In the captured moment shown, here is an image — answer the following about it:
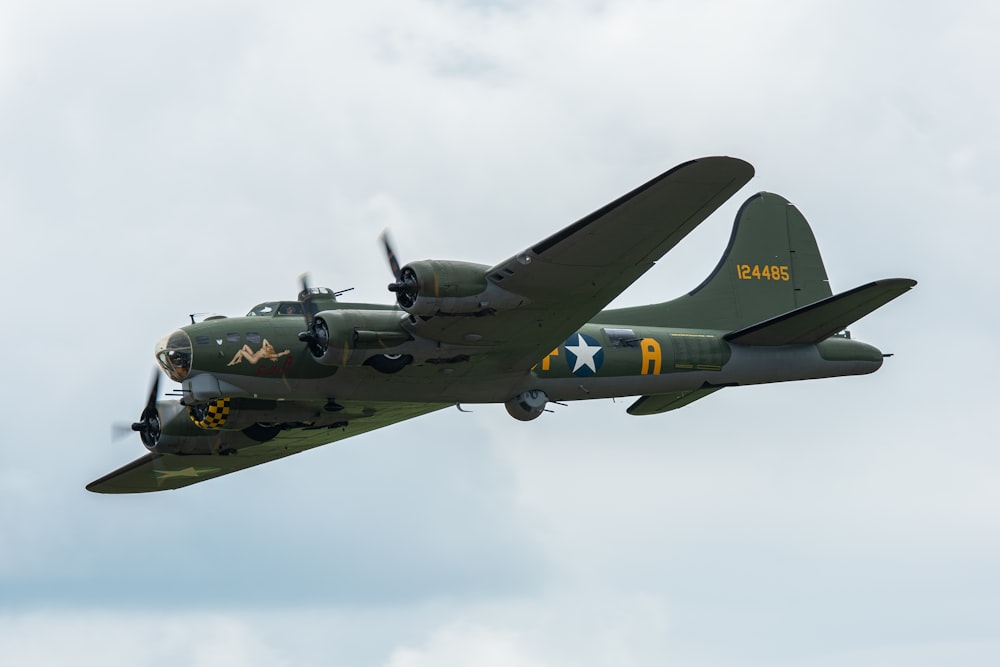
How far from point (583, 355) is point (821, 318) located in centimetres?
479

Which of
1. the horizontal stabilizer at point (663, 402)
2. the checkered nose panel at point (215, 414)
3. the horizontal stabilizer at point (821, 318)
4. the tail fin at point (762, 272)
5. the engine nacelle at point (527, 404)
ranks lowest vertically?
the engine nacelle at point (527, 404)

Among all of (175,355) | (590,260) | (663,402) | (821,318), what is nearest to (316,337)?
(175,355)

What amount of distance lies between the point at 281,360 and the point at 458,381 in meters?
3.34

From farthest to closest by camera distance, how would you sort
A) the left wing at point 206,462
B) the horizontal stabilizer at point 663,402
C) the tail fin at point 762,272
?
the left wing at point 206,462
the tail fin at point 762,272
the horizontal stabilizer at point 663,402

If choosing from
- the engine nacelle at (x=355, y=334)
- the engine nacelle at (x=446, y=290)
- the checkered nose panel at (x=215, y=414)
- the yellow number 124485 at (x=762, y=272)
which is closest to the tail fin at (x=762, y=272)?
the yellow number 124485 at (x=762, y=272)

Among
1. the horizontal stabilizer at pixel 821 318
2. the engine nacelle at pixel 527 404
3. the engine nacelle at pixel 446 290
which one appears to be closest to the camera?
the engine nacelle at pixel 446 290

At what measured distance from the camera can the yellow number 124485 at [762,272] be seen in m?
30.1

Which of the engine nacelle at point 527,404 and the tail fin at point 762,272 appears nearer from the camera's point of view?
the engine nacelle at point 527,404

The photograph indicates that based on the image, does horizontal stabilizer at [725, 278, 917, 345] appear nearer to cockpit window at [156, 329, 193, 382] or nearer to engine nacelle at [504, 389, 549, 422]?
engine nacelle at [504, 389, 549, 422]

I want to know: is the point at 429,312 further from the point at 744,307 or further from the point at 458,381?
the point at 744,307

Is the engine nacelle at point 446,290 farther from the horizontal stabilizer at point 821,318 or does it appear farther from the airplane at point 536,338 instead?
the horizontal stabilizer at point 821,318

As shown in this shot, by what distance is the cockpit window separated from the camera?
24078 millimetres

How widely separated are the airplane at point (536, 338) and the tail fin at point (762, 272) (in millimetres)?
31

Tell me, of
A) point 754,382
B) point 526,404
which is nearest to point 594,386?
point 526,404
